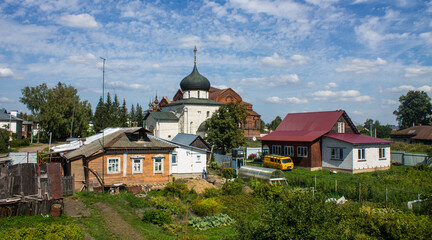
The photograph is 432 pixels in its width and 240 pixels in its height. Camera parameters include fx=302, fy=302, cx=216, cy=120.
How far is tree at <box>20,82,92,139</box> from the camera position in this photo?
5128 centimetres

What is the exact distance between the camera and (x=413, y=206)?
1473cm

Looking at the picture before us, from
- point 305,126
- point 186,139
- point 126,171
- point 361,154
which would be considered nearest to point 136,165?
point 126,171

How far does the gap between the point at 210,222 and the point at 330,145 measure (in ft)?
66.3

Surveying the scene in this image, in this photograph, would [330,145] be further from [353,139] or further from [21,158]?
[21,158]

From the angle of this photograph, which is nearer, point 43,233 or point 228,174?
point 43,233

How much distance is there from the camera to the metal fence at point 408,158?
32000 mm

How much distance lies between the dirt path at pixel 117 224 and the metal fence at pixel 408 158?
31255 mm

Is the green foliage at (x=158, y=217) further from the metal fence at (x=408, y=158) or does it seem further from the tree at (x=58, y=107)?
the tree at (x=58, y=107)

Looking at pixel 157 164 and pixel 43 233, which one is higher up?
pixel 157 164

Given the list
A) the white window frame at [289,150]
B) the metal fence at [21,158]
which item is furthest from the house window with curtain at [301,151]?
the metal fence at [21,158]

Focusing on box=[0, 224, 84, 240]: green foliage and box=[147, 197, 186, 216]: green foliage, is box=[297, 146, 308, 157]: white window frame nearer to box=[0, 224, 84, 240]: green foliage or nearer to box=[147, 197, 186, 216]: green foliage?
box=[147, 197, 186, 216]: green foliage

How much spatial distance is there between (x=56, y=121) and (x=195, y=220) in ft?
150

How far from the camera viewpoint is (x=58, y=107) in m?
51.5

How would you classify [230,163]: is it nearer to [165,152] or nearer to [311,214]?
[165,152]
